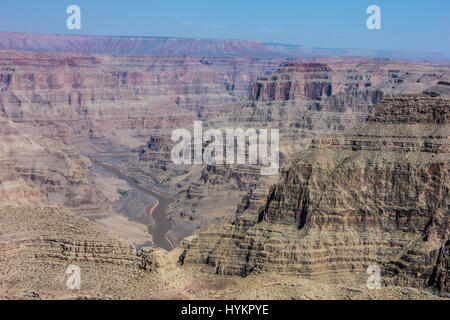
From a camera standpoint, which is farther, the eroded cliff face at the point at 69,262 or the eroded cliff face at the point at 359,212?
the eroded cliff face at the point at 359,212

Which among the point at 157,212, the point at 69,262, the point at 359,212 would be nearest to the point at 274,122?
the point at 157,212

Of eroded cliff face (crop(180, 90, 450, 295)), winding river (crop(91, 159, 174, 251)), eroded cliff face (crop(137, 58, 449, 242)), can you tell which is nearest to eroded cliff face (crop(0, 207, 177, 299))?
eroded cliff face (crop(180, 90, 450, 295))

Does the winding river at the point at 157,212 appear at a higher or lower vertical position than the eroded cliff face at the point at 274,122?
lower

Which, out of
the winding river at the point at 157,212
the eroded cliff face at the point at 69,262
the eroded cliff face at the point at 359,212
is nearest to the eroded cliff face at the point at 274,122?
the winding river at the point at 157,212

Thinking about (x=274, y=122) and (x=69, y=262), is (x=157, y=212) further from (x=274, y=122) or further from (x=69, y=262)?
(x=69, y=262)

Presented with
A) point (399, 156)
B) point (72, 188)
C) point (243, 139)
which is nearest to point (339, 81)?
point (243, 139)

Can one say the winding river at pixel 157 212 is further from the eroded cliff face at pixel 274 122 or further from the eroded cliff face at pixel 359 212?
the eroded cliff face at pixel 359 212
